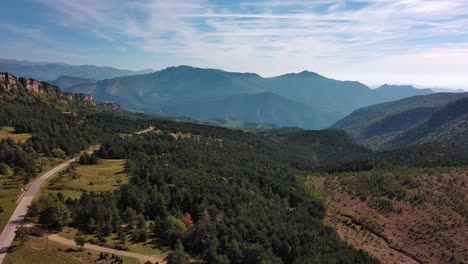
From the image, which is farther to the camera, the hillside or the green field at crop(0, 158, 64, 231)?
the hillside

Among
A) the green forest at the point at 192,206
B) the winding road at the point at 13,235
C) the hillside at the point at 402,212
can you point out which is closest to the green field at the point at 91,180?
the green forest at the point at 192,206

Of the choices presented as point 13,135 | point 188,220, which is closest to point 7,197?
point 188,220

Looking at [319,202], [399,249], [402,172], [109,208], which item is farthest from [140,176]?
[402,172]

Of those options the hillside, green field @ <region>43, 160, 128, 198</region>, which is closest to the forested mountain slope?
green field @ <region>43, 160, 128, 198</region>

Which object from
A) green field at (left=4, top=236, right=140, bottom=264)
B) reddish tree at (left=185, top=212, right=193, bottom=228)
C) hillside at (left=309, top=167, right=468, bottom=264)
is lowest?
hillside at (left=309, top=167, right=468, bottom=264)

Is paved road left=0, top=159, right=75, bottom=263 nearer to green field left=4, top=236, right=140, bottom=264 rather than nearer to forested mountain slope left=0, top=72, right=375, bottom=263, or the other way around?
green field left=4, top=236, right=140, bottom=264

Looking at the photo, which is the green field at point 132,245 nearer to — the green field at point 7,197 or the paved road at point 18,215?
the paved road at point 18,215
